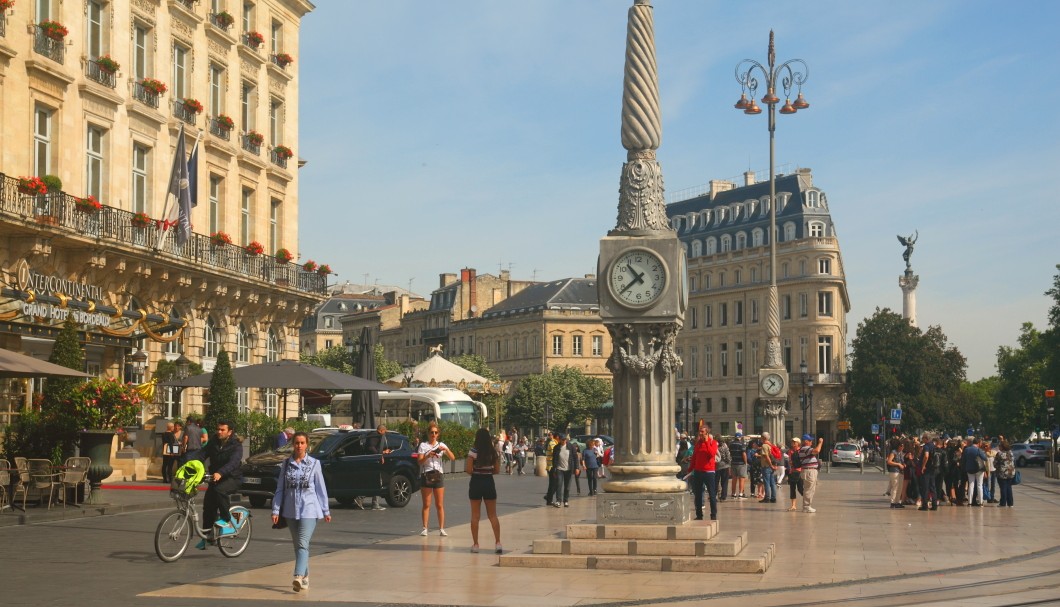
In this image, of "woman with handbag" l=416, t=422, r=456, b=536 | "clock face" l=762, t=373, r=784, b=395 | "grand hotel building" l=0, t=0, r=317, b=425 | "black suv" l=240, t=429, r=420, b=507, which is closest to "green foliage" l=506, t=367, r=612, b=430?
"grand hotel building" l=0, t=0, r=317, b=425

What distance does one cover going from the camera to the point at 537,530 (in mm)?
21781

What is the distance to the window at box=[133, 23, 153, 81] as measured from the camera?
34875mm

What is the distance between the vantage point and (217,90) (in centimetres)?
3938

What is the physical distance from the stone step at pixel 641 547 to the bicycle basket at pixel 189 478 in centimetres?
410

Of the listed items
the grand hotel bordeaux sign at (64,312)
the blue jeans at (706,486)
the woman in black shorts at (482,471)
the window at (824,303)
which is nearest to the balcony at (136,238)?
the grand hotel bordeaux sign at (64,312)

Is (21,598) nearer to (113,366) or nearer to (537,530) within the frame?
(537,530)

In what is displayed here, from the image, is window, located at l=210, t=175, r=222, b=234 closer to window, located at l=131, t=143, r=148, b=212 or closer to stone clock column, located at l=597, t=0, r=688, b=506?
window, located at l=131, t=143, r=148, b=212

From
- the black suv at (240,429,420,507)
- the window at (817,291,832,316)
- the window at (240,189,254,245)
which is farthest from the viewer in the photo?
the window at (817,291,832,316)

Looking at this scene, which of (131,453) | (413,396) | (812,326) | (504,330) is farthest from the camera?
(504,330)

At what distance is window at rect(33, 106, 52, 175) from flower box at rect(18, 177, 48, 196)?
1.62m

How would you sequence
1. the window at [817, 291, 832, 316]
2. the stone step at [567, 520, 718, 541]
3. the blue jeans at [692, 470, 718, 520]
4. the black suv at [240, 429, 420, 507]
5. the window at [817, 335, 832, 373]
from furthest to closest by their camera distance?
the window at [817, 335, 832, 373] < the window at [817, 291, 832, 316] < the black suv at [240, 429, 420, 507] < the blue jeans at [692, 470, 718, 520] < the stone step at [567, 520, 718, 541]

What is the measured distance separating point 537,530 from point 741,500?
10851 millimetres


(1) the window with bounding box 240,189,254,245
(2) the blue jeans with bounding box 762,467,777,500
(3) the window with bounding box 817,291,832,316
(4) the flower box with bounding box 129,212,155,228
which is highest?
(3) the window with bounding box 817,291,832,316

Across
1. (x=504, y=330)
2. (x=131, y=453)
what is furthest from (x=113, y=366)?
(x=504, y=330)
